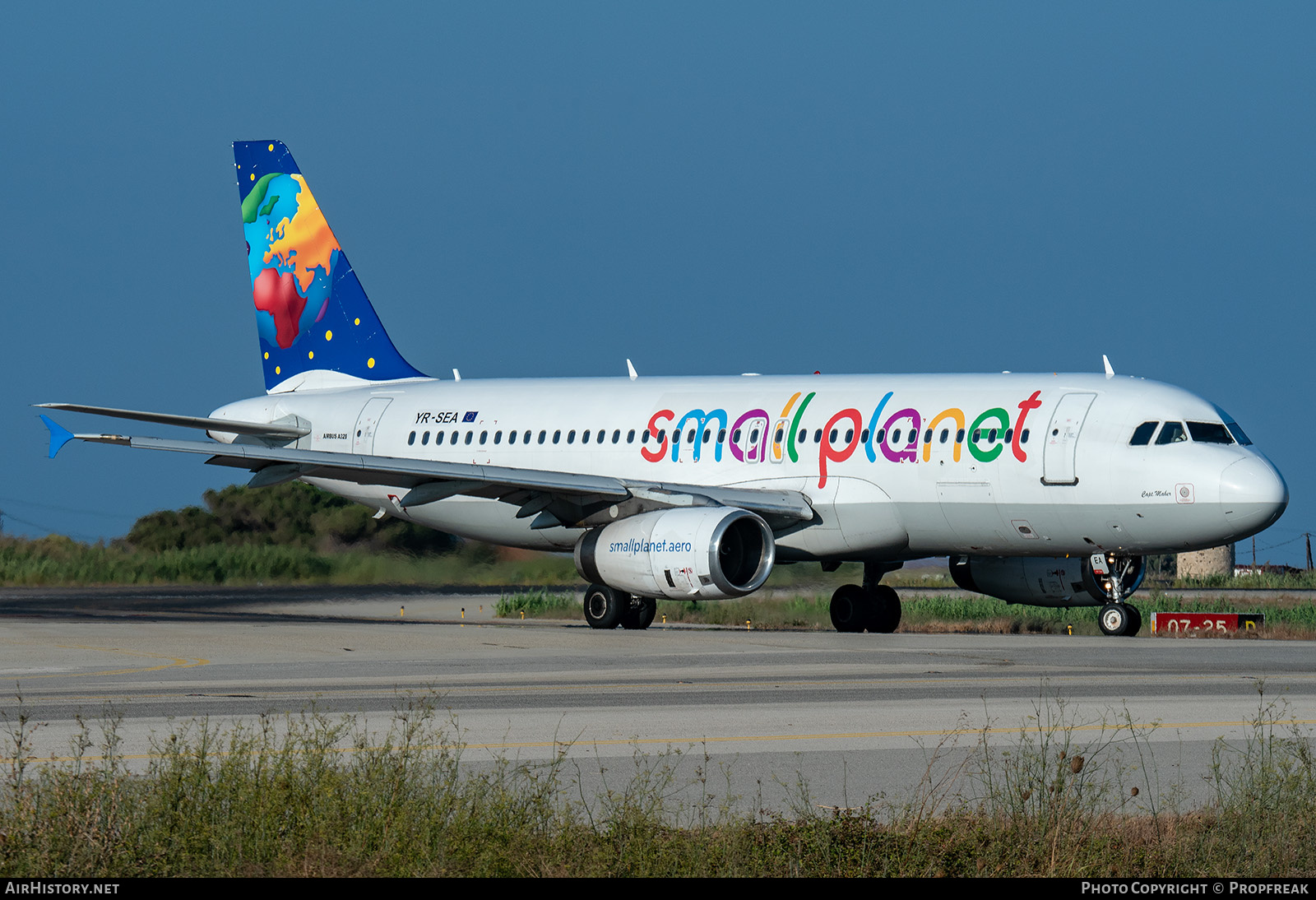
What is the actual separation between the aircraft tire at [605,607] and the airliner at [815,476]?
0.11 ft

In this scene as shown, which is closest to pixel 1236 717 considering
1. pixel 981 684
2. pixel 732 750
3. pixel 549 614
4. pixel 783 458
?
pixel 981 684

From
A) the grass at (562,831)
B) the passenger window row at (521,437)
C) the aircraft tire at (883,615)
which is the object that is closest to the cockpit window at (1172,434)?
the aircraft tire at (883,615)

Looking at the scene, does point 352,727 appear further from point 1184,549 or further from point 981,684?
point 1184,549

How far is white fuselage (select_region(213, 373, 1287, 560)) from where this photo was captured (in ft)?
85.3

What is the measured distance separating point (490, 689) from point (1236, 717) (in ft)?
23.4

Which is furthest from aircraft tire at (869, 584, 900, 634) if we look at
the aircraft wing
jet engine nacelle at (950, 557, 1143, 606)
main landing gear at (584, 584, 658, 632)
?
main landing gear at (584, 584, 658, 632)

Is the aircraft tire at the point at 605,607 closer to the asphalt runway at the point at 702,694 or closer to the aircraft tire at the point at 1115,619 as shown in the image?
the asphalt runway at the point at 702,694

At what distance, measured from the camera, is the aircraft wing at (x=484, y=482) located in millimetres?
28109

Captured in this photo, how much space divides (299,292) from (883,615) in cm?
1466

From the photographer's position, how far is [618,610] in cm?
2978

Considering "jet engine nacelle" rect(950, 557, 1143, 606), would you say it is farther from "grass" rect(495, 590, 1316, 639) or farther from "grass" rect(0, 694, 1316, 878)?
"grass" rect(0, 694, 1316, 878)

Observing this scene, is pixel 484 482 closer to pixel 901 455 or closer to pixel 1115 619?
pixel 901 455

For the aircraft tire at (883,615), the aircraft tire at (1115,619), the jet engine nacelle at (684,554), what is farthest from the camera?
the aircraft tire at (883,615)

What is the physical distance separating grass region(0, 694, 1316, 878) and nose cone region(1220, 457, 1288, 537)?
53.7 ft
